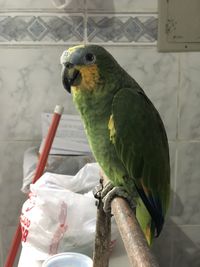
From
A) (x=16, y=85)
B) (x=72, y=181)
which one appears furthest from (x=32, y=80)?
(x=72, y=181)

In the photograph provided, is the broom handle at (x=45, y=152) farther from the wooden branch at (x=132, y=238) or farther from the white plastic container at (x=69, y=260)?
the wooden branch at (x=132, y=238)

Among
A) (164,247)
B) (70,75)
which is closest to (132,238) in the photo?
(70,75)

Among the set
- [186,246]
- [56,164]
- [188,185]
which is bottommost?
[186,246]

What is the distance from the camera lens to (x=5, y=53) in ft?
3.92

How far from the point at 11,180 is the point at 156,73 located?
0.51 metres

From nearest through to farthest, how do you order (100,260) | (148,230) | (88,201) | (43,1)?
(100,260), (148,230), (88,201), (43,1)

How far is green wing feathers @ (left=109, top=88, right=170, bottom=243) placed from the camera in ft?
A: 2.54

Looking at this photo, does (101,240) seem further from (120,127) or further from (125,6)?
(125,6)

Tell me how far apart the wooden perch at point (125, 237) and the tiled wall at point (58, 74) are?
17.6 inches

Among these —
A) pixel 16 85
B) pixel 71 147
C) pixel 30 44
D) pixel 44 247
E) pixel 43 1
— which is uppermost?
pixel 43 1

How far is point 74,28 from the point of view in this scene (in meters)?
1.18

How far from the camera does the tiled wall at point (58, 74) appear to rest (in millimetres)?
1171

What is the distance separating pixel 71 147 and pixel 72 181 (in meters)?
0.19

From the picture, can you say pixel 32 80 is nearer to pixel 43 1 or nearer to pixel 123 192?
pixel 43 1
